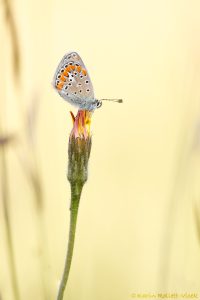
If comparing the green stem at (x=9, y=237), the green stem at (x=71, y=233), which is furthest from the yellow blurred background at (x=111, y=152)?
the green stem at (x=71, y=233)

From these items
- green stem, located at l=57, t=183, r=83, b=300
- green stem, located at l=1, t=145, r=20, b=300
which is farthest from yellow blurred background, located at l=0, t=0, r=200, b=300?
green stem, located at l=57, t=183, r=83, b=300

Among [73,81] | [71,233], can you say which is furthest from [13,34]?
[71,233]

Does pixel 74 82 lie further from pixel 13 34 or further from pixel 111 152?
pixel 111 152

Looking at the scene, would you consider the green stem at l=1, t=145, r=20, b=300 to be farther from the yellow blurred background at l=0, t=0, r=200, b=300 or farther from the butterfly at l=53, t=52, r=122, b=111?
the butterfly at l=53, t=52, r=122, b=111

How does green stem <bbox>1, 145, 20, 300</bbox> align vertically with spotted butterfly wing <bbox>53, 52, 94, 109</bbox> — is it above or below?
below

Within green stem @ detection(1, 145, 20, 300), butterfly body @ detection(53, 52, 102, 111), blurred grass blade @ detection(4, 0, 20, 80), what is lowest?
green stem @ detection(1, 145, 20, 300)

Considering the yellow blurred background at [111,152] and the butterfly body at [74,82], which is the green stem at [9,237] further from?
the butterfly body at [74,82]

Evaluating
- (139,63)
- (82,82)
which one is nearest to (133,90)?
(139,63)
